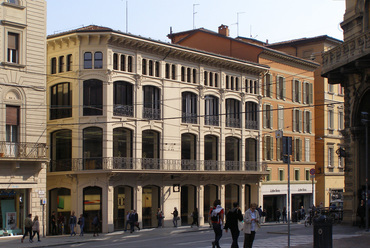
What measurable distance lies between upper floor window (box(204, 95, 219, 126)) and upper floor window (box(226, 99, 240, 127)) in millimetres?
1392

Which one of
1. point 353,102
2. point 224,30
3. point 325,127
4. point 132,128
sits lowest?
point 132,128

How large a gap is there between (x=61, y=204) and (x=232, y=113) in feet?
57.1

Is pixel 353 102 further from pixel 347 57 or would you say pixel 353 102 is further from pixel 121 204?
pixel 121 204

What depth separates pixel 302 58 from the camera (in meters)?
67.9

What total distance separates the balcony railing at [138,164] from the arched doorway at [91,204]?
166 cm

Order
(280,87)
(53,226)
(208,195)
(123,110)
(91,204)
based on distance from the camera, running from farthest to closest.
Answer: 1. (280,87)
2. (208,195)
3. (123,110)
4. (91,204)
5. (53,226)

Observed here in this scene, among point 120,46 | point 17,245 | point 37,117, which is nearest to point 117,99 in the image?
point 120,46

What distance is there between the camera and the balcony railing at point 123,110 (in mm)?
44947

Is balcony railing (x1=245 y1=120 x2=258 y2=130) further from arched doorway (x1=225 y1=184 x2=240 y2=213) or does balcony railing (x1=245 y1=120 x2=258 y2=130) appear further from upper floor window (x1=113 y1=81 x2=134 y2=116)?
upper floor window (x1=113 y1=81 x2=134 y2=116)

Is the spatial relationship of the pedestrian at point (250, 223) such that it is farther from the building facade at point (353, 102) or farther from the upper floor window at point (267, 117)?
the upper floor window at point (267, 117)

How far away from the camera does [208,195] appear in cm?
5294

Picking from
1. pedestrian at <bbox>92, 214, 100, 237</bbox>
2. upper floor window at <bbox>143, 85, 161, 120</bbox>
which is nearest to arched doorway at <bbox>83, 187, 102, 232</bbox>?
pedestrian at <bbox>92, 214, 100, 237</bbox>

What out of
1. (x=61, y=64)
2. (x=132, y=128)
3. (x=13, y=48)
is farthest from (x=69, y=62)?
(x=13, y=48)

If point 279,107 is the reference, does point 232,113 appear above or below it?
below
